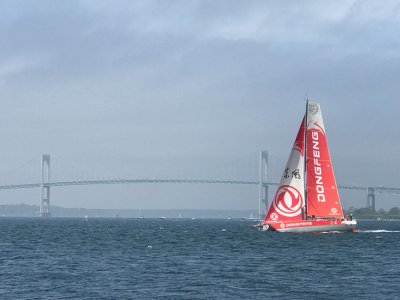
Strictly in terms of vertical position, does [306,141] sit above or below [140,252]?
above

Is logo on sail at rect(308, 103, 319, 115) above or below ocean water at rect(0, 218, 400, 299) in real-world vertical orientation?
above

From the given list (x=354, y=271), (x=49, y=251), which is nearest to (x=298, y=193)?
(x=49, y=251)

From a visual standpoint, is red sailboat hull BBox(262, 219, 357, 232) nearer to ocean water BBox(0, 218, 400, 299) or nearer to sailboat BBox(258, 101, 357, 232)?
sailboat BBox(258, 101, 357, 232)

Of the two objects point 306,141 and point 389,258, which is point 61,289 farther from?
point 306,141

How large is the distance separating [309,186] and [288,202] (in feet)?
6.58

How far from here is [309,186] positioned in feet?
198

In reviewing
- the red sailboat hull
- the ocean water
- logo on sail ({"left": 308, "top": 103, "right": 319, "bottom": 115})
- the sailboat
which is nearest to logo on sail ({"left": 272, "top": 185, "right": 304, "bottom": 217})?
the sailboat

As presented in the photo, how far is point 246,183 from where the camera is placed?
16975cm

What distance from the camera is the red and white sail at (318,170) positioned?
60312mm

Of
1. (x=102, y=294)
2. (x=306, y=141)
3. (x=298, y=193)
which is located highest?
(x=306, y=141)

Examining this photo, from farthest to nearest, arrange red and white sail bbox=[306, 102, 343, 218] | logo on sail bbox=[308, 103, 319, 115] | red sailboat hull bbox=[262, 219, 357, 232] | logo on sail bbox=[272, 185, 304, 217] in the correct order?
logo on sail bbox=[272, 185, 304, 217], logo on sail bbox=[308, 103, 319, 115], red and white sail bbox=[306, 102, 343, 218], red sailboat hull bbox=[262, 219, 357, 232]

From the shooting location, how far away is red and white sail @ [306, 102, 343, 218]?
6031cm

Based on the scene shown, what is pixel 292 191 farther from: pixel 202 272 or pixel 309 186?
pixel 202 272

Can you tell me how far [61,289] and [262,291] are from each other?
6.74 meters
